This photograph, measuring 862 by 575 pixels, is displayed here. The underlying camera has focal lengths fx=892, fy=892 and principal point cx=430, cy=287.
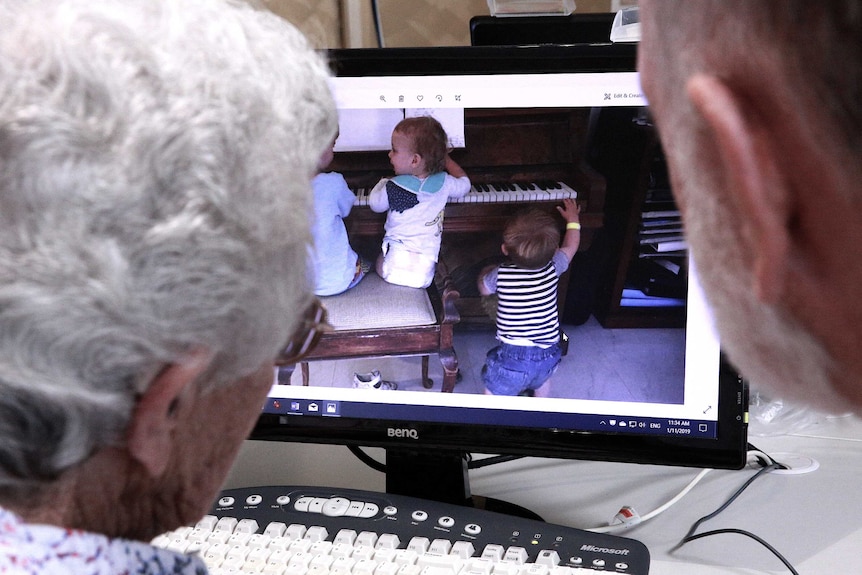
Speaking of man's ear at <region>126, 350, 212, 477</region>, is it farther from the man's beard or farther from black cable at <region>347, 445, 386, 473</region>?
black cable at <region>347, 445, 386, 473</region>

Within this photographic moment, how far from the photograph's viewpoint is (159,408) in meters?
0.49

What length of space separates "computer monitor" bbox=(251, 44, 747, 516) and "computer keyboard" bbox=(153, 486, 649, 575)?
8cm

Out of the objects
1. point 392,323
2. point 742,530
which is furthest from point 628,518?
point 392,323

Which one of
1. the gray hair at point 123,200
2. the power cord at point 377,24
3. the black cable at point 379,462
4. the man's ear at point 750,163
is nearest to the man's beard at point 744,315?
the man's ear at point 750,163

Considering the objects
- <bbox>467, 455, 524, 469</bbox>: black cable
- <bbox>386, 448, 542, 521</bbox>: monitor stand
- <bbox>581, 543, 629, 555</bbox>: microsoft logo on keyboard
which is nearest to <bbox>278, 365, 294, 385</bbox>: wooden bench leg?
<bbox>386, 448, 542, 521</bbox>: monitor stand

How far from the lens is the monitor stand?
0.97m

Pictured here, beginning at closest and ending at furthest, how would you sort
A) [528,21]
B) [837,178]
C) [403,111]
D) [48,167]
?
1. [837,178]
2. [48,167]
3. [403,111]
4. [528,21]

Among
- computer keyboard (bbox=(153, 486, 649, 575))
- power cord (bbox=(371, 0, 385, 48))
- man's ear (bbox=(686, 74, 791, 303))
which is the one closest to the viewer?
man's ear (bbox=(686, 74, 791, 303))

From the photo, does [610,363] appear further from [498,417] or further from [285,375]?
[285,375]

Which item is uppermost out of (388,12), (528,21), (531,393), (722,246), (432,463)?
(722,246)

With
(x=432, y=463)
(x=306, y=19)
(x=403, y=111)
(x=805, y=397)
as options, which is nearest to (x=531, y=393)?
(x=432, y=463)

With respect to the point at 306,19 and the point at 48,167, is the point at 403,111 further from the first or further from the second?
the point at 306,19

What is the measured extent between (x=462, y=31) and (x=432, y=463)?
1.15 metres

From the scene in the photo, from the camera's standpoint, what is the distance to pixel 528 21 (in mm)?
1203
